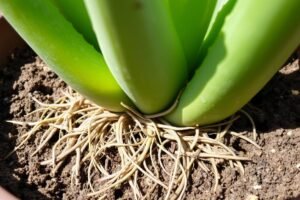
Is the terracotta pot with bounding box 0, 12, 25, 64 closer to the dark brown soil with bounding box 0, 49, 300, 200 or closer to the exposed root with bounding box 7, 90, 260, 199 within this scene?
the dark brown soil with bounding box 0, 49, 300, 200

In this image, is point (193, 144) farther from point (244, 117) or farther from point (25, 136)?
point (25, 136)

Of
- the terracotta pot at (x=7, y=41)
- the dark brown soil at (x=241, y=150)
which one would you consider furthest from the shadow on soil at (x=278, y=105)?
the terracotta pot at (x=7, y=41)

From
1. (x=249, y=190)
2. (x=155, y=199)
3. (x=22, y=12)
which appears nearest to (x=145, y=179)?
(x=155, y=199)

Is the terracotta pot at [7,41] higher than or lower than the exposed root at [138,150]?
higher

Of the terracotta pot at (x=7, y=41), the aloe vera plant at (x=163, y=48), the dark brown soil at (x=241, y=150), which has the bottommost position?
the dark brown soil at (x=241, y=150)

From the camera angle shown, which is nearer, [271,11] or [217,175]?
[271,11]

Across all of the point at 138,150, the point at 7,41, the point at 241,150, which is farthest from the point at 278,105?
the point at 7,41

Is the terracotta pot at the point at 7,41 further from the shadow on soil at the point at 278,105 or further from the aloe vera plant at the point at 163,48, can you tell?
the shadow on soil at the point at 278,105
